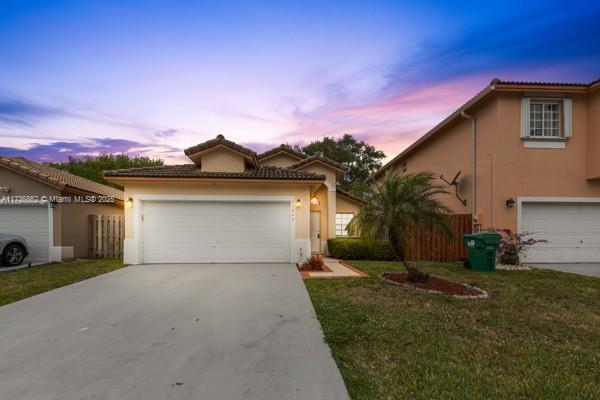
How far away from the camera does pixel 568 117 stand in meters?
10.3

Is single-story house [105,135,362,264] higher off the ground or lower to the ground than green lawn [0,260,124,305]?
higher

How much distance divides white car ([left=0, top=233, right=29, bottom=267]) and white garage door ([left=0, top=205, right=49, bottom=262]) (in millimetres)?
639

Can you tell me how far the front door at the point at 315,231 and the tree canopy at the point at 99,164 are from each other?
1131 inches

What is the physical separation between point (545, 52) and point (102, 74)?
57.5 ft

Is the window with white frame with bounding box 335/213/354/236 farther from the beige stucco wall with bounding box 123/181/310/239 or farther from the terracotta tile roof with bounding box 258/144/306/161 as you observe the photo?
the beige stucco wall with bounding box 123/181/310/239

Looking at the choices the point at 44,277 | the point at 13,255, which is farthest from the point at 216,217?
the point at 13,255

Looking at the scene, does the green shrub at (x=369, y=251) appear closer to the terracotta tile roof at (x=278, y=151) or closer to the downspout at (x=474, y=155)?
the downspout at (x=474, y=155)

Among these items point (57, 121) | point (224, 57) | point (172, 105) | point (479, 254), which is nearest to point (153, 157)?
point (57, 121)

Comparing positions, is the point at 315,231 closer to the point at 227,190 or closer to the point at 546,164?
the point at 227,190

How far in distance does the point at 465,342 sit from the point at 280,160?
46.4 ft

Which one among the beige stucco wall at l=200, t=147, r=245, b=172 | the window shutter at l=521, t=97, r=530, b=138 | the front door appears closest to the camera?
the window shutter at l=521, t=97, r=530, b=138

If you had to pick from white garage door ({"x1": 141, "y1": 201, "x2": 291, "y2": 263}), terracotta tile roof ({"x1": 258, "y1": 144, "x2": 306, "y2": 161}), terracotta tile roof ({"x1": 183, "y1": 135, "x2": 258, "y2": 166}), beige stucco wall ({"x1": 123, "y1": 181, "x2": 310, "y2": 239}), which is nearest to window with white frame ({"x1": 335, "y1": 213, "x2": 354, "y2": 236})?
terracotta tile roof ({"x1": 258, "y1": 144, "x2": 306, "y2": 161})

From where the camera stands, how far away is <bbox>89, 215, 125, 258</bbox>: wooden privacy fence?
12.4 metres

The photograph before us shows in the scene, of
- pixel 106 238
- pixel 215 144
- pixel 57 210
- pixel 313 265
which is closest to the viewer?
pixel 313 265
